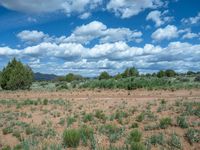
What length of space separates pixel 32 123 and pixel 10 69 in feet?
105

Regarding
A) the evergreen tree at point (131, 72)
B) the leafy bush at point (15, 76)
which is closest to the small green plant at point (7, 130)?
the leafy bush at point (15, 76)

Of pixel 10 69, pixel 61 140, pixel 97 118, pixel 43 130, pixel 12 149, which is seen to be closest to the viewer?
pixel 12 149

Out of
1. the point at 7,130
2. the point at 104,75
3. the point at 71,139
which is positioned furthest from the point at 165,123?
the point at 104,75

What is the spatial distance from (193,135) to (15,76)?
3685 cm

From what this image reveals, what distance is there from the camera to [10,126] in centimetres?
1494

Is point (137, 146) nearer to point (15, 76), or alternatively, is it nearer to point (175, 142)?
point (175, 142)

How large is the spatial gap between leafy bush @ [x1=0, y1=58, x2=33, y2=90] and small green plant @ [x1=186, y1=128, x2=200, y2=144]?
36148 mm

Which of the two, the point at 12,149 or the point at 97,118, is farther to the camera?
the point at 97,118

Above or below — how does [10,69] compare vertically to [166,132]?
above

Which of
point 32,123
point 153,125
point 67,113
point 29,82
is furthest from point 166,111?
point 29,82

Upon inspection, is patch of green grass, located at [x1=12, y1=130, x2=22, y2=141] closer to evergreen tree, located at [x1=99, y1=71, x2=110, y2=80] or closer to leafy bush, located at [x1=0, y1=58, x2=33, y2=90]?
leafy bush, located at [x1=0, y1=58, x2=33, y2=90]

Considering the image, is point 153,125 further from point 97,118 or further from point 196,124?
point 97,118

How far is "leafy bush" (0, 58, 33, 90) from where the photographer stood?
43.9 meters

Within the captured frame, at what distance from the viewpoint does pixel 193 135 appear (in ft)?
36.2
